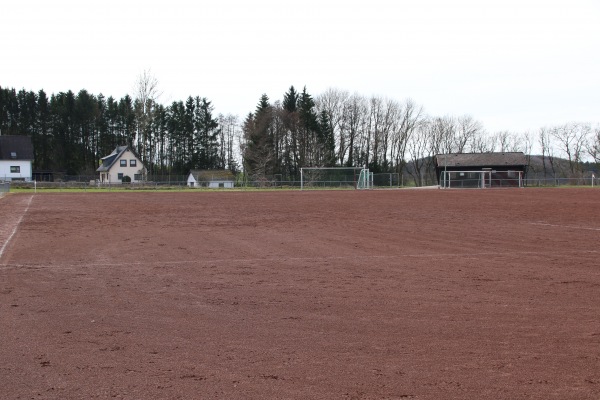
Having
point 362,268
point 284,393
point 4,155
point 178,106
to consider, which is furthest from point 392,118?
point 284,393

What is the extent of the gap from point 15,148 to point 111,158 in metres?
14.4

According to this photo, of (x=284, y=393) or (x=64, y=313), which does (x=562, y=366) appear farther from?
(x=64, y=313)

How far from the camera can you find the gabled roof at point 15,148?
282 feet

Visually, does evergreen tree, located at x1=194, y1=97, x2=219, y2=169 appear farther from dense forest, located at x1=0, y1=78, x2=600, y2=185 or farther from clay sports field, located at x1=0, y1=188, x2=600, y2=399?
clay sports field, located at x1=0, y1=188, x2=600, y2=399

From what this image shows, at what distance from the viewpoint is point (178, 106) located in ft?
341

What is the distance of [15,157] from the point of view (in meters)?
86.7

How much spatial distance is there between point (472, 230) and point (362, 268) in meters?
7.91

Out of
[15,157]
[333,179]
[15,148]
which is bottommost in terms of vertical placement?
[333,179]

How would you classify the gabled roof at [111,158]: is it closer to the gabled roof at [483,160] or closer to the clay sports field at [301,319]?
the gabled roof at [483,160]

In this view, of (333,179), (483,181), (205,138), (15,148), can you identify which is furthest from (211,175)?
(483,181)

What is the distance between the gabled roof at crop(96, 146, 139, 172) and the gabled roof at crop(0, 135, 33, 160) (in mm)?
11164

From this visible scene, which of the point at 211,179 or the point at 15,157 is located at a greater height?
the point at 15,157

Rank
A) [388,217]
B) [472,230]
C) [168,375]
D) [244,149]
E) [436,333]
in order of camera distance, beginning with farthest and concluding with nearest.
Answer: [244,149] < [388,217] < [472,230] < [436,333] < [168,375]

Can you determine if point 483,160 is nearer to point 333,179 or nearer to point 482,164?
point 482,164
